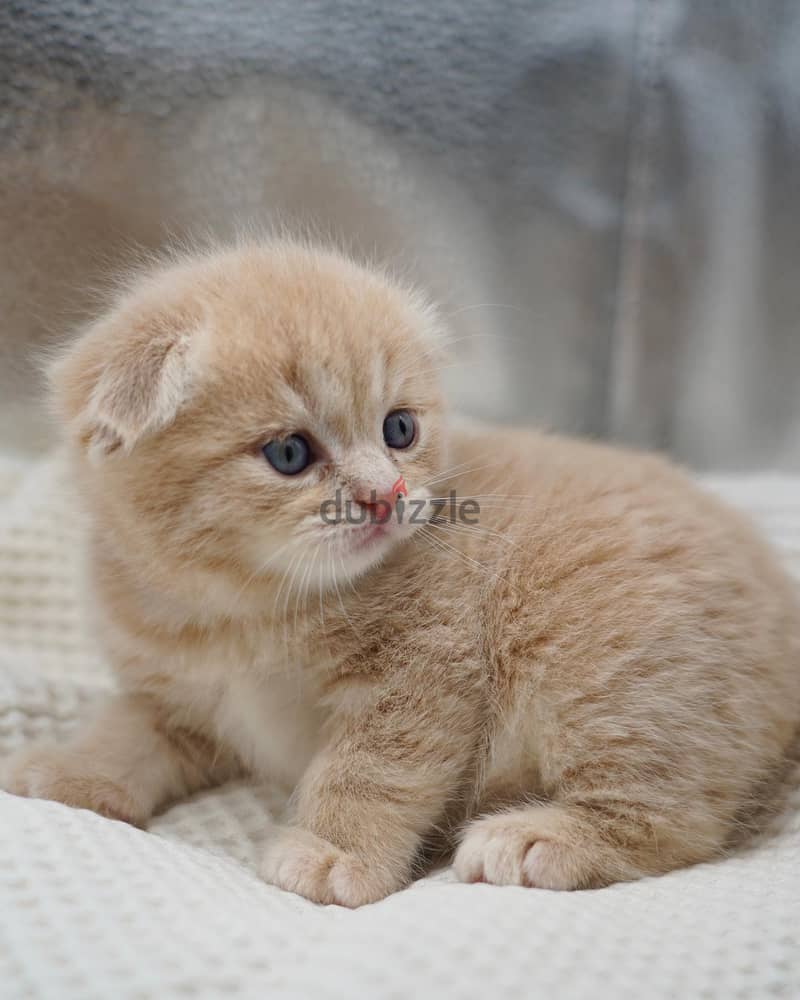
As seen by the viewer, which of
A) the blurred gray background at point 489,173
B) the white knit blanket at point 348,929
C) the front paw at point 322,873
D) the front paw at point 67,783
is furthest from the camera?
the blurred gray background at point 489,173

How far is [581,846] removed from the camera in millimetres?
1112

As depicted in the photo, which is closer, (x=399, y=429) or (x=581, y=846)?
(x=581, y=846)

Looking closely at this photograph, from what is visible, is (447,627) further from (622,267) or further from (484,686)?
(622,267)

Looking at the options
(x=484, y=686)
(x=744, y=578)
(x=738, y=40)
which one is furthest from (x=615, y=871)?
(x=738, y=40)

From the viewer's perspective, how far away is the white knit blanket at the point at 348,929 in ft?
Result: 2.71

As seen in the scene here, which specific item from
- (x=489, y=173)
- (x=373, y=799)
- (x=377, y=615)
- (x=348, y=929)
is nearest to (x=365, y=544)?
(x=377, y=615)

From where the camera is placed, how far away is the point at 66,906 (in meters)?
0.90

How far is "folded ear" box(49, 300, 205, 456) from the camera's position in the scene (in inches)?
42.8

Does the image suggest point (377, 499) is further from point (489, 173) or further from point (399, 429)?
point (489, 173)

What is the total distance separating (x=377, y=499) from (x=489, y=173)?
123 cm

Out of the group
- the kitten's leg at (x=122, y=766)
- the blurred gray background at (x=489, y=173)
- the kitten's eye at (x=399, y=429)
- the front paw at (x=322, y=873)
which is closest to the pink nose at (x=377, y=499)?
the kitten's eye at (x=399, y=429)

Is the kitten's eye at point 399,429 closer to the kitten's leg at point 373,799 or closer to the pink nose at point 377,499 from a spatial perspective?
the pink nose at point 377,499

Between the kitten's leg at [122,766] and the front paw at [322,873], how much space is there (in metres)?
0.25

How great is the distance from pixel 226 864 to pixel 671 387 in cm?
168
